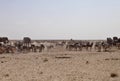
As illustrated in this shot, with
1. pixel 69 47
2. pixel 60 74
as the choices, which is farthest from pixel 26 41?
pixel 60 74

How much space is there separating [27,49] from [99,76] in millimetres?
38726

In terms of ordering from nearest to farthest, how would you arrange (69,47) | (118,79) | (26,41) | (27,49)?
(118,79), (27,49), (69,47), (26,41)

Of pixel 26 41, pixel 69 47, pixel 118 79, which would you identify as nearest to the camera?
pixel 118 79

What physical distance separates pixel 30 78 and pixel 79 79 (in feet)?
10.8

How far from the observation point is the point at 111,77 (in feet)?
65.0

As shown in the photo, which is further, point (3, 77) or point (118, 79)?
point (3, 77)

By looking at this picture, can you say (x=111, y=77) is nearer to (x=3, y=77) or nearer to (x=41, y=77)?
(x=41, y=77)

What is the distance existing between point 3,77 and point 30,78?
2098 mm

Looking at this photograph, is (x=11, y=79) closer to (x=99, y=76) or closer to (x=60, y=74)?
(x=60, y=74)

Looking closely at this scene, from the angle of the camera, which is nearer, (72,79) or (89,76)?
Answer: (72,79)

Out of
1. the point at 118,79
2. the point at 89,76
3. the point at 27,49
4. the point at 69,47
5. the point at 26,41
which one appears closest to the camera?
the point at 118,79

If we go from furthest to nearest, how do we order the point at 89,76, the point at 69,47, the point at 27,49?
the point at 69,47, the point at 27,49, the point at 89,76

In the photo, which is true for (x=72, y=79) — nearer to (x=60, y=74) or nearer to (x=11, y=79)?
(x=60, y=74)

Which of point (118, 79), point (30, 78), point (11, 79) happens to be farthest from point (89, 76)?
point (11, 79)
